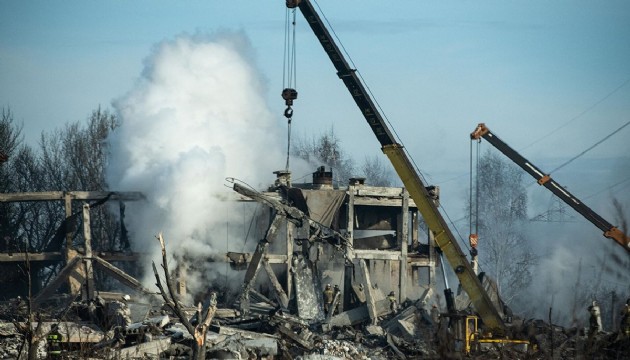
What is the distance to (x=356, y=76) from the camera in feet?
98.2

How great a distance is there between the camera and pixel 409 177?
1054 inches

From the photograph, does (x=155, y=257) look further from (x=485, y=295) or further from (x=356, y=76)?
(x=485, y=295)

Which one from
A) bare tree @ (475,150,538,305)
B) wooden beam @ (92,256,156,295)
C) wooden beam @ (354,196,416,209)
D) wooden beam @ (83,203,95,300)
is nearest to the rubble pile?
wooden beam @ (92,256,156,295)

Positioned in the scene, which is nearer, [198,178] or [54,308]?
[54,308]

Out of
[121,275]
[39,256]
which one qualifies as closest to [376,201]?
[121,275]

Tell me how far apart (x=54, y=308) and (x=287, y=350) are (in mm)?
8046

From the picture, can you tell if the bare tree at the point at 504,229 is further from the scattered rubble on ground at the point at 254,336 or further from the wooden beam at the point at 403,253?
the scattered rubble on ground at the point at 254,336

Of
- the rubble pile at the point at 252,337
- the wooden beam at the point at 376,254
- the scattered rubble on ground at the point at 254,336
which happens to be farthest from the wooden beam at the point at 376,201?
the scattered rubble on ground at the point at 254,336

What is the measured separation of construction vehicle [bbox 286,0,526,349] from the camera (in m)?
24.4

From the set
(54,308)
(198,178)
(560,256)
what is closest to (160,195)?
(198,178)

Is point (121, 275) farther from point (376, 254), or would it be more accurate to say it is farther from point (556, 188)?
point (556, 188)

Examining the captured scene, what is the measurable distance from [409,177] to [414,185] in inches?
14.4

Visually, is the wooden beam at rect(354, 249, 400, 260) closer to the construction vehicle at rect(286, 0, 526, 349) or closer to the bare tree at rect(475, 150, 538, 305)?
the construction vehicle at rect(286, 0, 526, 349)

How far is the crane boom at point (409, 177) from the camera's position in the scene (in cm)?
2466
